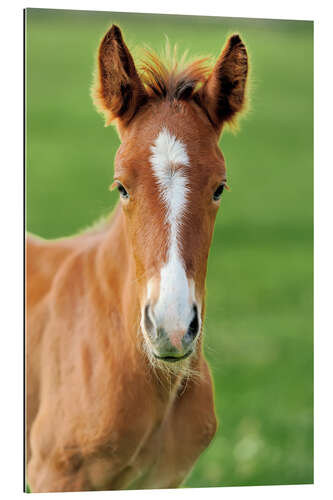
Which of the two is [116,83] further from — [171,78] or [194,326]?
[194,326]

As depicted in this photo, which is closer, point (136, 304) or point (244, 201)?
point (136, 304)

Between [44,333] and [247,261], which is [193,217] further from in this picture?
[247,261]

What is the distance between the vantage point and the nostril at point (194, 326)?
2.24 meters

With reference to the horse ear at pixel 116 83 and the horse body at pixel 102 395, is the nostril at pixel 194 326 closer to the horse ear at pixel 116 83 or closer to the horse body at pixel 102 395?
the horse body at pixel 102 395

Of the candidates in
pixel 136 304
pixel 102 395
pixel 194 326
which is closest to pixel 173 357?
pixel 194 326

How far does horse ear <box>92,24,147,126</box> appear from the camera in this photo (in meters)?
2.52

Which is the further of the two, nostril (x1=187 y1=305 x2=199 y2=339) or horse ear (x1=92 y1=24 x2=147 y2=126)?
horse ear (x1=92 y1=24 x2=147 y2=126)

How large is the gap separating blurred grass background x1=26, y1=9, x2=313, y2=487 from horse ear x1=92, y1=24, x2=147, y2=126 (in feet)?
1.37

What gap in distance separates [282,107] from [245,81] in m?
0.79

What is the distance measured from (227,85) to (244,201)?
3.70 feet

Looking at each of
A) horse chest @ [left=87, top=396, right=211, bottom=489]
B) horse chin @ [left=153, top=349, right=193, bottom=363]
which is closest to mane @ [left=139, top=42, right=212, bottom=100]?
horse chin @ [left=153, top=349, right=193, bottom=363]

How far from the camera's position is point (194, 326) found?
226 centimetres

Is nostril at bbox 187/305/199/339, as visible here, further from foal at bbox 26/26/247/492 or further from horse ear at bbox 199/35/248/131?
horse ear at bbox 199/35/248/131

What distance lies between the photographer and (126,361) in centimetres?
261
